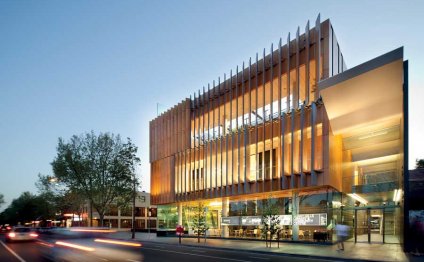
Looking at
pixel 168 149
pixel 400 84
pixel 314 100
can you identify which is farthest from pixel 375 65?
pixel 168 149

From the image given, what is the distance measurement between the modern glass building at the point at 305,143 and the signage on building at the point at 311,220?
0.26ft

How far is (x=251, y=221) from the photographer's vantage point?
4047cm

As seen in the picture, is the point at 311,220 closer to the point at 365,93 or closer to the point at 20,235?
the point at 365,93

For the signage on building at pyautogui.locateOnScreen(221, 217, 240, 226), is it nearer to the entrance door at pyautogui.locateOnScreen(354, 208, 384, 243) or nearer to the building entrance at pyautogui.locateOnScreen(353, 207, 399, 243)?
the building entrance at pyautogui.locateOnScreen(353, 207, 399, 243)

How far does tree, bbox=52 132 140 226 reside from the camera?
5934 cm

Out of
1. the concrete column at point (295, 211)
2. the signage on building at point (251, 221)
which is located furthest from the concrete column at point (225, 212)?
the concrete column at point (295, 211)

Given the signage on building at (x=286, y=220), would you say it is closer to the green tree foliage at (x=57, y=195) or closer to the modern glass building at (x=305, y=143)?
the modern glass building at (x=305, y=143)

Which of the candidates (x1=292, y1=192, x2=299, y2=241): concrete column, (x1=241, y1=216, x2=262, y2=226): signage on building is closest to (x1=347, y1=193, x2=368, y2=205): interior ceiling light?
(x1=292, y1=192, x2=299, y2=241): concrete column

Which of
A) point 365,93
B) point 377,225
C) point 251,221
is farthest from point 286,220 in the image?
point 365,93

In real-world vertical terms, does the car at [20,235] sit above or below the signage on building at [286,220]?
below

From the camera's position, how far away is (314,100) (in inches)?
1243

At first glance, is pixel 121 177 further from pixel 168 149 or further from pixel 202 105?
pixel 202 105

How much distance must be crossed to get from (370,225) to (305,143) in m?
12.3

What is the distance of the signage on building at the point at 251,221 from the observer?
39.5 meters
